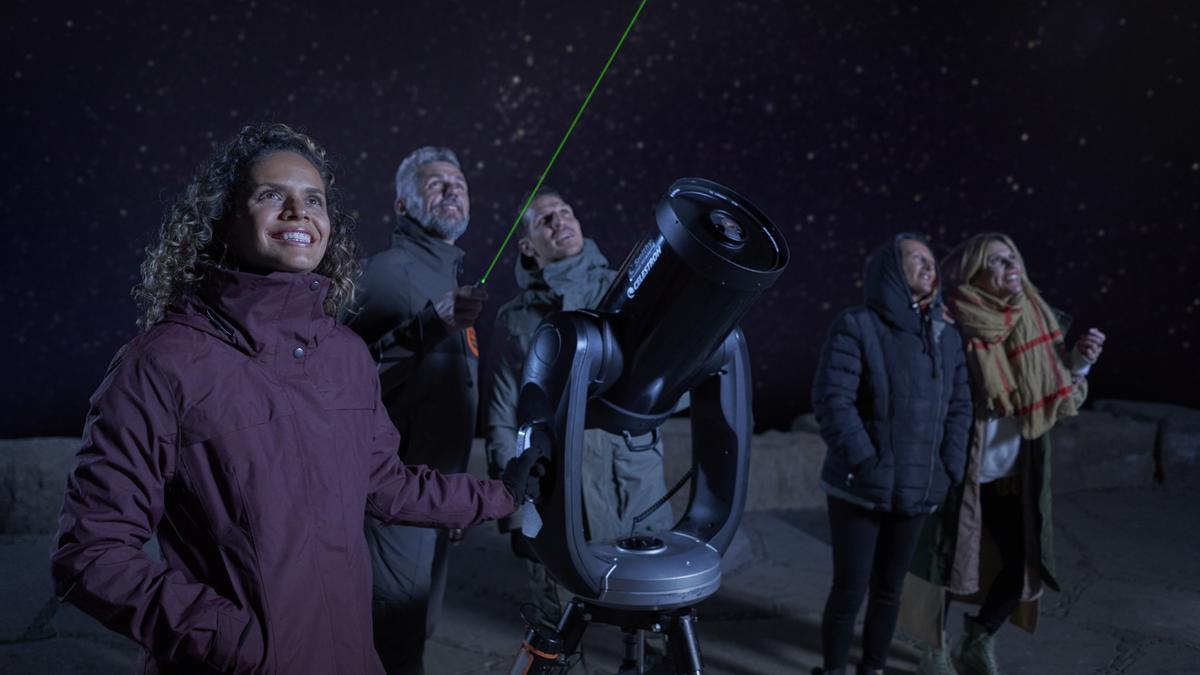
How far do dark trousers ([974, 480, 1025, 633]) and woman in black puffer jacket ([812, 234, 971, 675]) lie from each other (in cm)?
40

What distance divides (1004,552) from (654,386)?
85.9 inches

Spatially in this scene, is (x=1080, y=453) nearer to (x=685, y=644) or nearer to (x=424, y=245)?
(x=424, y=245)

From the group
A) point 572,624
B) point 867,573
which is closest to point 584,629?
point 572,624

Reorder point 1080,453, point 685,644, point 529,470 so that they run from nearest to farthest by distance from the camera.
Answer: point 529,470 → point 685,644 → point 1080,453

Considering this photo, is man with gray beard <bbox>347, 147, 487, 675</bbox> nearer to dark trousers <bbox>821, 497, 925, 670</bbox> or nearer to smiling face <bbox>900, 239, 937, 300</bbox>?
dark trousers <bbox>821, 497, 925, 670</bbox>

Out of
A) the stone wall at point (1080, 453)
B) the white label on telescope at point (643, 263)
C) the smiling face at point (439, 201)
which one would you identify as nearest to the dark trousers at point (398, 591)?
the smiling face at point (439, 201)

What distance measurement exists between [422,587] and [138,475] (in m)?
1.51

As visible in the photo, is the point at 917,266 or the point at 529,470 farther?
the point at 917,266

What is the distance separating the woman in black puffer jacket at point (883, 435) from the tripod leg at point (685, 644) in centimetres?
133

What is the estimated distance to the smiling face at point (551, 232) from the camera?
297 centimetres

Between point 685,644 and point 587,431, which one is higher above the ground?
point 685,644

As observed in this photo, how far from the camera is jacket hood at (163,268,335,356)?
135cm

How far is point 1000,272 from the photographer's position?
3.32 metres

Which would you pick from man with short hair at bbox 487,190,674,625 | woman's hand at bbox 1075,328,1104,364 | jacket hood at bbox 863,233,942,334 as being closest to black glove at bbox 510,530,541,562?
man with short hair at bbox 487,190,674,625
